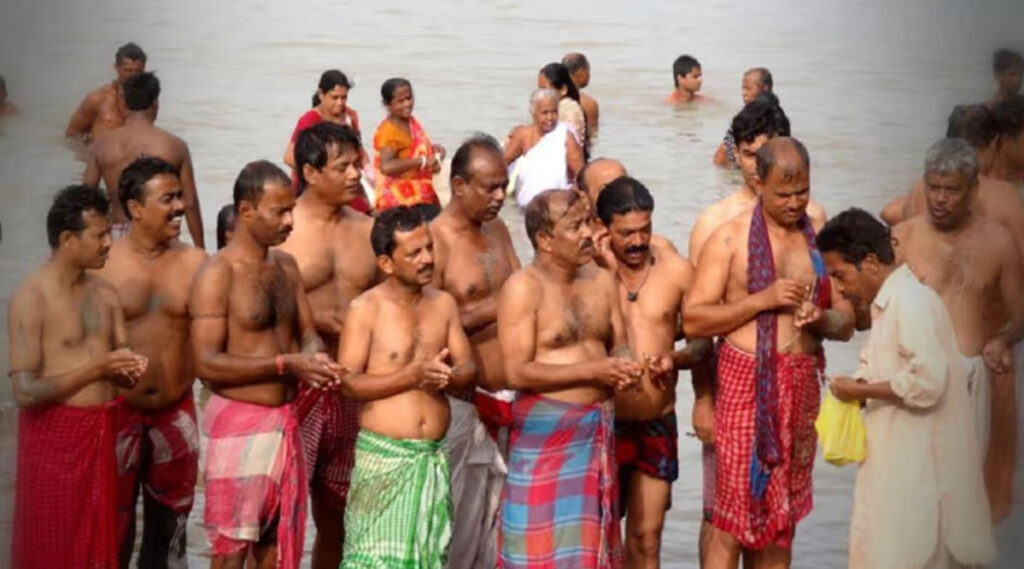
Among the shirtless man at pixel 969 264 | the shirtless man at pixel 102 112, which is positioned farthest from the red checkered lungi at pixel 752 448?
the shirtless man at pixel 102 112

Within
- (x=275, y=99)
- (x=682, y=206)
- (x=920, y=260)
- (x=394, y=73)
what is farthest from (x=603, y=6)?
(x=920, y=260)

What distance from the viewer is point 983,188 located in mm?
7965

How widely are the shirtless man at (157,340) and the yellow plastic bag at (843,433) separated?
217cm

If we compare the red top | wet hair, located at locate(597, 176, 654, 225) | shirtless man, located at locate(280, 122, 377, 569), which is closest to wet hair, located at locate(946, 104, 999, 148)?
wet hair, located at locate(597, 176, 654, 225)

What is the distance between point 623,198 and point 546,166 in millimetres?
5335

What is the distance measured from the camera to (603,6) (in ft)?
99.0

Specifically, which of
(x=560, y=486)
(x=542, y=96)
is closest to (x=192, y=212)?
(x=560, y=486)

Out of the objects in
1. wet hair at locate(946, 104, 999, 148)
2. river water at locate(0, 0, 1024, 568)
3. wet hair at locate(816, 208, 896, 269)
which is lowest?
river water at locate(0, 0, 1024, 568)

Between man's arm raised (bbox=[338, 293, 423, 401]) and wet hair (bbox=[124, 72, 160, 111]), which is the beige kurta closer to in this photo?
man's arm raised (bbox=[338, 293, 423, 401])

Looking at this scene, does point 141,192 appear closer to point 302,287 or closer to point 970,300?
point 302,287

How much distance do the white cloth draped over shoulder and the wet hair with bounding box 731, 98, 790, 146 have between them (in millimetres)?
4669

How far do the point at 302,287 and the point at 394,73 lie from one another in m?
17.1

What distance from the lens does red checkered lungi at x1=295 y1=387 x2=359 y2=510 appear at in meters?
7.39

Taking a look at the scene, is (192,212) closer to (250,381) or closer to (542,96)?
(250,381)
